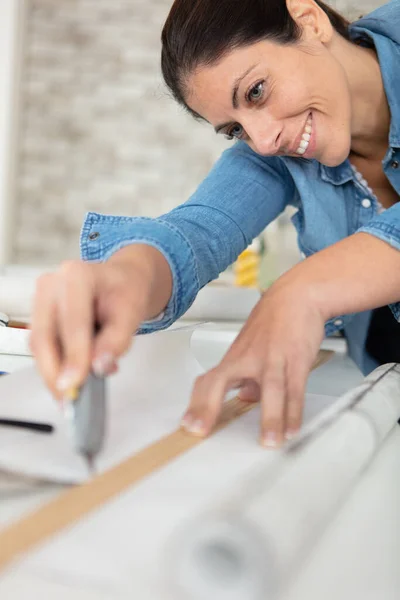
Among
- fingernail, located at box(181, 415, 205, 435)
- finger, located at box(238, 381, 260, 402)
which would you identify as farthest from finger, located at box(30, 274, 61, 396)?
finger, located at box(238, 381, 260, 402)

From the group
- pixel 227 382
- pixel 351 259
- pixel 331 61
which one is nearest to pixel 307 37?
pixel 331 61

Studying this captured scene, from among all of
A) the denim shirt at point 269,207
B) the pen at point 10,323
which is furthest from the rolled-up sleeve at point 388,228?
the pen at point 10,323

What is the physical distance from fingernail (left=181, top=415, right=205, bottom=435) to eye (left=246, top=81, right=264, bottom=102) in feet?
1.59

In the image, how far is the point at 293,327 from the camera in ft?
1.96

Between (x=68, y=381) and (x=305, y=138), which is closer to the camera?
(x=68, y=381)

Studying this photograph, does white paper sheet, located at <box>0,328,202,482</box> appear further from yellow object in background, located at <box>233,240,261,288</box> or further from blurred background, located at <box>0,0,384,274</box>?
blurred background, located at <box>0,0,384,274</box>

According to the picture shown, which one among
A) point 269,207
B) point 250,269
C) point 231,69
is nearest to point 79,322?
point 231,69

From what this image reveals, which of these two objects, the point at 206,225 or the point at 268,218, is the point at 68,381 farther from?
the point at 268,218

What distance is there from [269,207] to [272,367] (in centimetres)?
49

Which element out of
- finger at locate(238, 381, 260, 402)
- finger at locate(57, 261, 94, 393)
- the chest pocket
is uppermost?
finger at locate(57, 261, 94, 393)

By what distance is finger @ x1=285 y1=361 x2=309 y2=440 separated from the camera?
521 millimetres

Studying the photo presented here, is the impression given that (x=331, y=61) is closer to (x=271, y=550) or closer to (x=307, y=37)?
(x=307, y=37)

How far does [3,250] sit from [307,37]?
1.92 m

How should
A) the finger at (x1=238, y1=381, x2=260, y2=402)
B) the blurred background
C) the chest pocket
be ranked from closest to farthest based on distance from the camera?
1. the finger at (x1=238, y1=381, x2=260, y2=402)
2. the chest pocket
3. the blurred background
